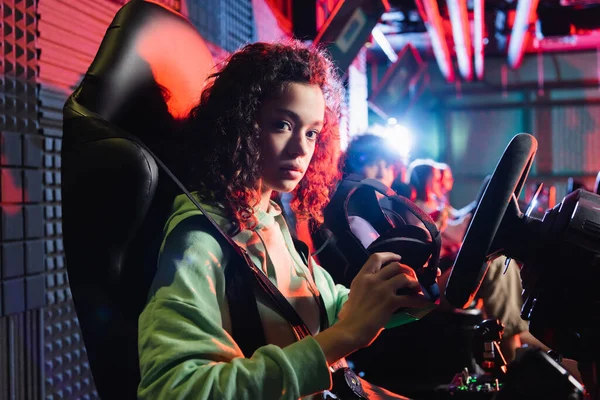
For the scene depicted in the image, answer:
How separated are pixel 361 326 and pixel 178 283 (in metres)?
0.27

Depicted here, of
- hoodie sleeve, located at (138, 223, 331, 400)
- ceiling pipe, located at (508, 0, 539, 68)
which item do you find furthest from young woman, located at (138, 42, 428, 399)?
ceiling pipe, located at (508, 0, 539, 68)

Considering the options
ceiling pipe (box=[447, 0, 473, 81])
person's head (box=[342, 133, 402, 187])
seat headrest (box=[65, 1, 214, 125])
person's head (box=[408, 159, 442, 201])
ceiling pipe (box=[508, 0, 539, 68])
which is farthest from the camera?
ceiling pipe (box=[508, 0, 539, 68])

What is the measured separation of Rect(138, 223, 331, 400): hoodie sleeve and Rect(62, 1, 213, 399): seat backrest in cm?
12

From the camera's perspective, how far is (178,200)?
960 millimetres

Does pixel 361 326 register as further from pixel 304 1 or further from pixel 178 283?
pixel 304 1

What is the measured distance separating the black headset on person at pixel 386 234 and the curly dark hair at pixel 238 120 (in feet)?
0.86

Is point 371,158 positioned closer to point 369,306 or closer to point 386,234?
point 386,234

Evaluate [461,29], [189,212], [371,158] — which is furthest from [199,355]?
[461,29]

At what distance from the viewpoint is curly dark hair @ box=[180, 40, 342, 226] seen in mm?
994

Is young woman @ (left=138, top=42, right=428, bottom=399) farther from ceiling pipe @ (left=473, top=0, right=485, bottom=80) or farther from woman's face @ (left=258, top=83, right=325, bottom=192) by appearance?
ceiling pipe @ (left=473, top=0, right=485, bottom=80)

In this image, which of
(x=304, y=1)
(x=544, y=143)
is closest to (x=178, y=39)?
(x=304, y=1)

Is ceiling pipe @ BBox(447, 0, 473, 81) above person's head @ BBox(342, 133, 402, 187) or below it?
above

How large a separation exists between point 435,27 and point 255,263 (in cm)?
629

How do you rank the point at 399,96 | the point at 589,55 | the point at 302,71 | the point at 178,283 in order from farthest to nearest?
1. the point at 589,55
2. the point at 399,96
3. the point at 302,71
4. the point at 178,283
